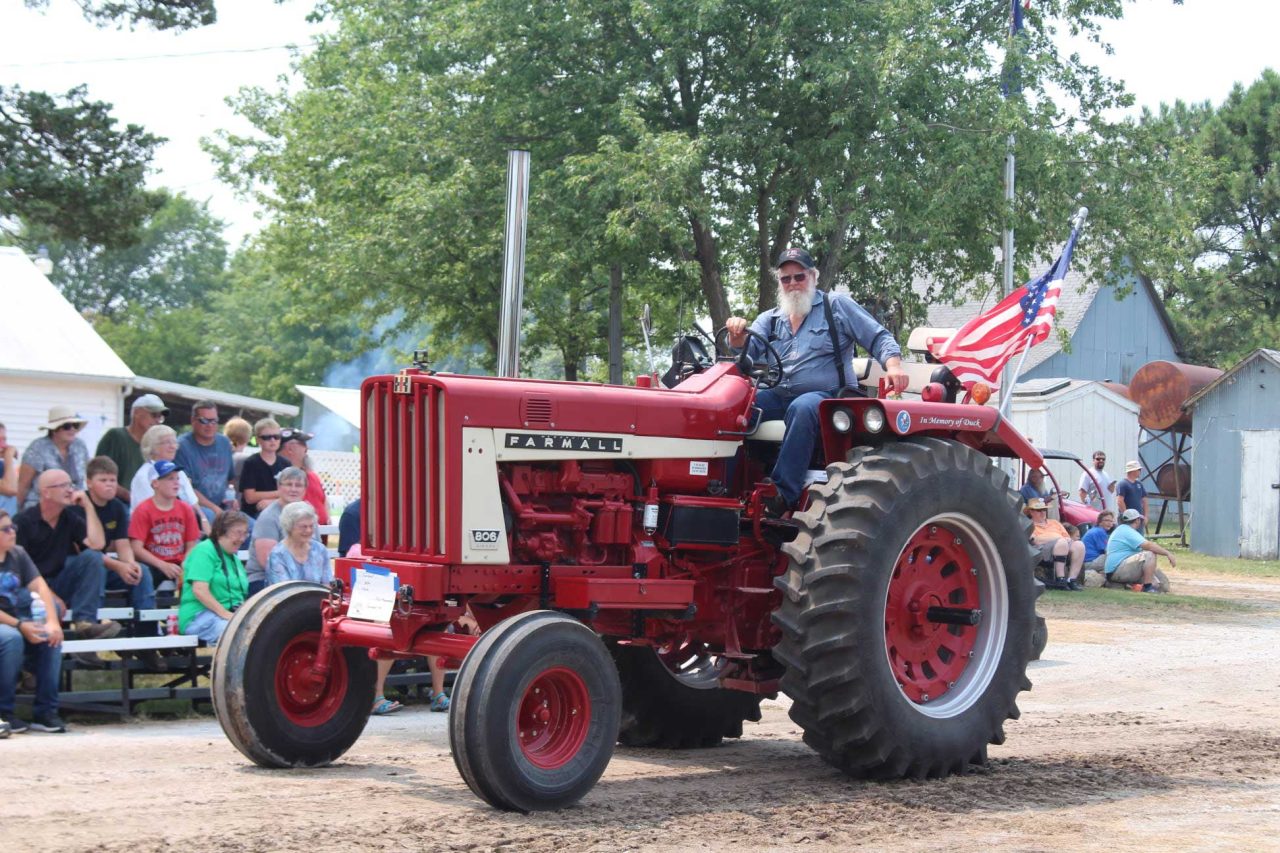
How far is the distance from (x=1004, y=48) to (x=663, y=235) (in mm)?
4960

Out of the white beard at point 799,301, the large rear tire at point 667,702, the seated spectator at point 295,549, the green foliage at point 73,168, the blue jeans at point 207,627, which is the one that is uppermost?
the green foliage at point 73,168

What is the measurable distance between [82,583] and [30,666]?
0.77m

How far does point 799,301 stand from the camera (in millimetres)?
7797

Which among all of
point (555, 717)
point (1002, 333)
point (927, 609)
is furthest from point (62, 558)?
point (1002, 333)

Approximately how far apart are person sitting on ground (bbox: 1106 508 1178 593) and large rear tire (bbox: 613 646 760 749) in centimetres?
1272

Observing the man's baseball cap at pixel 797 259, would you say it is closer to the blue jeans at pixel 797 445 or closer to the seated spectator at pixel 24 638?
the blue jeans at pixel 797 445

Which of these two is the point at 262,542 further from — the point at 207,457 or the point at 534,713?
the point at 534,713

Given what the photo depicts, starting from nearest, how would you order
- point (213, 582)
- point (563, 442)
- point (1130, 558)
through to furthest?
point (563, 442) < point (213, 582) < point (1130, 558)

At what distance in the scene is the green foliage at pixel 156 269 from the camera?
277ft

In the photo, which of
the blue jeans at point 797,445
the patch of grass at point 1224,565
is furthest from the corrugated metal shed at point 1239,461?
the blue jeans at point 797,445

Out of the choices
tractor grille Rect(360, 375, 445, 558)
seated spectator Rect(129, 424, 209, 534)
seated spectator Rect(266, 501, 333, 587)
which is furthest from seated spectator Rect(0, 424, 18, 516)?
tractor grille Rect(360, 375, 445, 558)

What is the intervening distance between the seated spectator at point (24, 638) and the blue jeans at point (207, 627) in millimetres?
964

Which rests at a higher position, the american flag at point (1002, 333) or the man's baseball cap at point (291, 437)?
the american flag at point (1002, 333)

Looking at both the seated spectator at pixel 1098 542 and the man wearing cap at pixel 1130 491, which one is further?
the man wearing cap at pixel 1130 491
